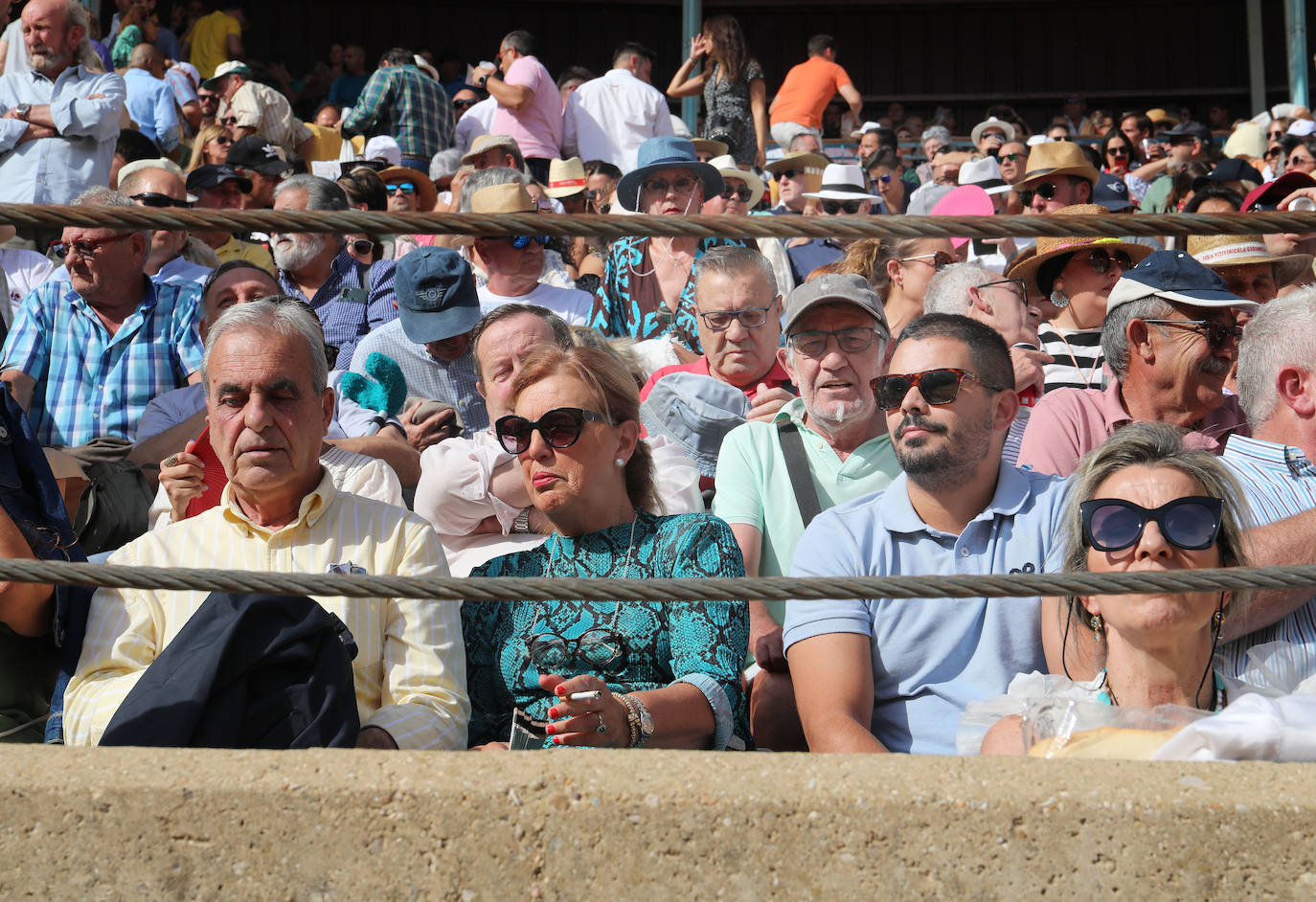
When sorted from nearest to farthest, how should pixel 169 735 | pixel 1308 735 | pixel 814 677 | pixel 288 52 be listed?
pixel 1308 735 → pixel 169 735 → pixel 814 677 → pixel 288 52

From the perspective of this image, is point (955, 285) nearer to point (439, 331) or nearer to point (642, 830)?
point (439, 331)

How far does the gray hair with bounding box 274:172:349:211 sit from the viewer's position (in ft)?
19.6

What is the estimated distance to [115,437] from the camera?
434cm

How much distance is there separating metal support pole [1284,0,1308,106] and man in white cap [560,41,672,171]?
296 inches

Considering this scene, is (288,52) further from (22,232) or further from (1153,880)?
(1153,880)

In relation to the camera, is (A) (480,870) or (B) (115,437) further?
(B) (115,437)

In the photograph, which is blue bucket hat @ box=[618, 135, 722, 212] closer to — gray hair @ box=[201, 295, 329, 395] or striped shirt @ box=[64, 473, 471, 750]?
gray hair @ box=[201, 295, 329, 395]

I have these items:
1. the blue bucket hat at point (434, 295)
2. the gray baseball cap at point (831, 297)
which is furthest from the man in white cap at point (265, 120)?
the gray baseball cap at point (831, 297)

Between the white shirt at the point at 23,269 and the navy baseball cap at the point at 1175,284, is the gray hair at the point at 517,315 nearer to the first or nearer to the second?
the navy baseball cap at the point at 1175,284

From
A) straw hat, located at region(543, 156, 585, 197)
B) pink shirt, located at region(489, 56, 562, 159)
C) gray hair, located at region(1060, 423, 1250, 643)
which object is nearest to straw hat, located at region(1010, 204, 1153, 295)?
gray hair, located at region(1060, 423, 1250, 643)

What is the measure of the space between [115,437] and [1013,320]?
280 centimetres

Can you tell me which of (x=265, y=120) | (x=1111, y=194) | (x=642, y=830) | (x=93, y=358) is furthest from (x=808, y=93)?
(x=642, y=830)

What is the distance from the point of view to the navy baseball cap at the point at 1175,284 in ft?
12.1

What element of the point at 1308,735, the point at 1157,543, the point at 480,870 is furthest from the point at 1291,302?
the point at 480,870
